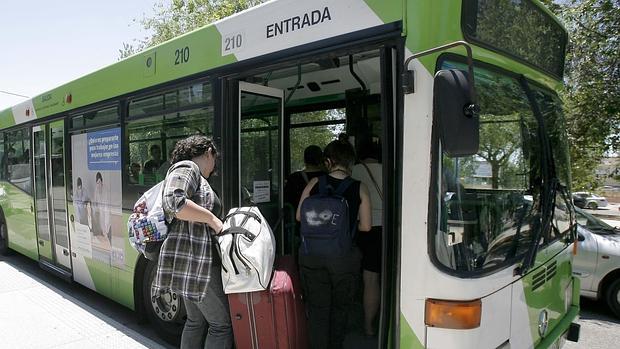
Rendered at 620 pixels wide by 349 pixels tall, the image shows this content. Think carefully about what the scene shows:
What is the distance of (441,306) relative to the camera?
215 cm

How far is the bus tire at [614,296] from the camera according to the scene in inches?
209

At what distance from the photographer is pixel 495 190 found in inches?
100.0

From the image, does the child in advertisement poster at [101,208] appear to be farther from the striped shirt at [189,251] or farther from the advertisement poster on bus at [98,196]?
the striped shirt at [189,251]

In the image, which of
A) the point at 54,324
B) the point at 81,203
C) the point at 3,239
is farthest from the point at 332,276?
the point at 3,239

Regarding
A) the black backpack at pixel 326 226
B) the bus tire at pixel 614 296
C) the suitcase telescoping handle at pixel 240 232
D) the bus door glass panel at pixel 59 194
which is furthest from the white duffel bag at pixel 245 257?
the bus tire at pixel 614 296

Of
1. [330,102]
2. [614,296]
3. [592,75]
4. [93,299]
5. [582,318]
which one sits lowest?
[582,318]

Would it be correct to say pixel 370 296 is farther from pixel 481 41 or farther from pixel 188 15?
pixel 188 15

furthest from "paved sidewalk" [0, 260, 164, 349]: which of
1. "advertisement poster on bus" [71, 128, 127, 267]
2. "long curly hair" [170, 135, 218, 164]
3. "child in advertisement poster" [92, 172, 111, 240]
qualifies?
"long curly hair" [170, 135, 218, 164]

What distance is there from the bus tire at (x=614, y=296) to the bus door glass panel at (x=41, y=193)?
287 inches

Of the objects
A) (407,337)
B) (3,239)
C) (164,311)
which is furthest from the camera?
(3,239)

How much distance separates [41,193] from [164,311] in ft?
11.5

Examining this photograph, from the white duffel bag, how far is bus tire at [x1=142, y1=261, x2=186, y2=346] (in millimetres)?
1622

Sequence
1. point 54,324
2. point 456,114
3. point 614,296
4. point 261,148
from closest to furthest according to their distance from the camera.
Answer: point 456,114, point 261,148, point 54,324, point 614,296

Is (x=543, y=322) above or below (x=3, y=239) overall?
above
